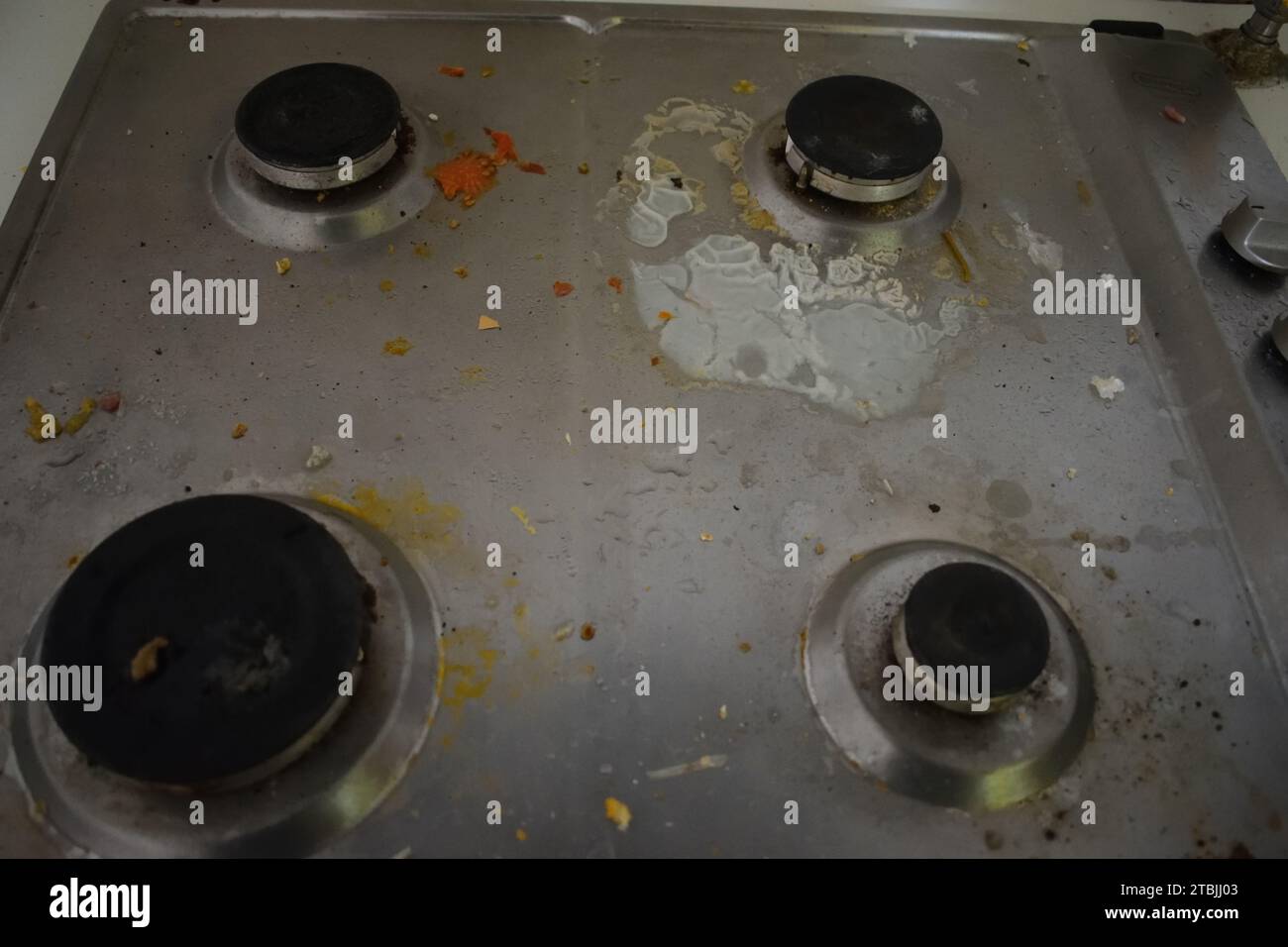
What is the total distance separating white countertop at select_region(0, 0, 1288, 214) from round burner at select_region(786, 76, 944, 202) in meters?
0.23

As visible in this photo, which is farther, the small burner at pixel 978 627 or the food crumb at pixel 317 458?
the food crumb at pixel 317 458

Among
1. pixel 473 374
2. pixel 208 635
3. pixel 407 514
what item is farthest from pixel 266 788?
pixel 473 374

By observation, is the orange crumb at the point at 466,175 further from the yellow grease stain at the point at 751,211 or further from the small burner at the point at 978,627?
the small burner at the point at 978,627

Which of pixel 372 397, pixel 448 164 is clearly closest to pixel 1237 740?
pixel 372 397

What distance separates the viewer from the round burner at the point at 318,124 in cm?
76

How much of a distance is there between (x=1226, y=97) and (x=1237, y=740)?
2.23 ft

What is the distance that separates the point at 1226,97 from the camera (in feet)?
3.10

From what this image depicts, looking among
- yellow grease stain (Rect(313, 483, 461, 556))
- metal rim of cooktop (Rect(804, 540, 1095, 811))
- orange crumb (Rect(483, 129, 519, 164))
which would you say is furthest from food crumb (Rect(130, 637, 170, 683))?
orange crumb (Rect(483, 129, 519, 164))

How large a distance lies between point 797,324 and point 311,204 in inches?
16.7

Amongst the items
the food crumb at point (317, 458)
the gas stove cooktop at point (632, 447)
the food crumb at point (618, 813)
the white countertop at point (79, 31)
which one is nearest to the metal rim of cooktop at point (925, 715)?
the gas stove cooktop at point (632, 447)

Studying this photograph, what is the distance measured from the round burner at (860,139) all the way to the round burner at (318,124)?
0.36 metres

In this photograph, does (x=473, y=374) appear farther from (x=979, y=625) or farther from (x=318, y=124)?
(x=979, y=625)

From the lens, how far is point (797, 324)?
2.50 ft
